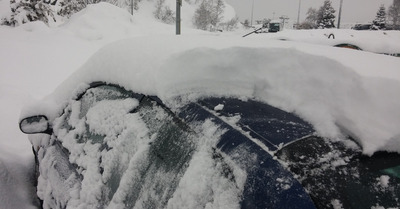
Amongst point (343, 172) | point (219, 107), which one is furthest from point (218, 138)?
point (343, 172)

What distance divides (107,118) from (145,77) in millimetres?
329

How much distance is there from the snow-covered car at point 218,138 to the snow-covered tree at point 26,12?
1206cm

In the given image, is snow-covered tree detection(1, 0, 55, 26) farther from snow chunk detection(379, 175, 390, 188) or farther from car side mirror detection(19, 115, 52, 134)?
snow chunk detection(379, 175, 390, 188)

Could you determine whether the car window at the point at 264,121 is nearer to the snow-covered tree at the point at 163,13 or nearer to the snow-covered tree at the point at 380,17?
the snow-covered tree at the point at 163,13

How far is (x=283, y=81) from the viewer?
1332 millimetres

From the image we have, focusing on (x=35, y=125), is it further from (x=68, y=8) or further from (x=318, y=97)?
(x=68, y=8)

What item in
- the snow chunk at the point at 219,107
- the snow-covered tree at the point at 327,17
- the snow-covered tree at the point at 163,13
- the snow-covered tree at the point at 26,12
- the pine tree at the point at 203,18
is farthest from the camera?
the pine tree at the point at 203,18

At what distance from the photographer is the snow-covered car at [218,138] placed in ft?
2.91

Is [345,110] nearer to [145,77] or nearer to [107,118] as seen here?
[145,77]

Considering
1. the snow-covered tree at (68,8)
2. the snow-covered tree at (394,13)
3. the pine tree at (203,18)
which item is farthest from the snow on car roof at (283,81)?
the snow-covered tree at (394,13)

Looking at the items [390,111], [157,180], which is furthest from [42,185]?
[390,111]

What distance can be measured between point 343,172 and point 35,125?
2015mm

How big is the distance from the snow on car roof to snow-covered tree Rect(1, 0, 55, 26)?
12.2 meters

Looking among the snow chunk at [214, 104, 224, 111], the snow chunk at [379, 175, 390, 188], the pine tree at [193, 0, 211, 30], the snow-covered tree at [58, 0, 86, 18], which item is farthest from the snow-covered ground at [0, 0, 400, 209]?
the pine tree at [193, 0, 211, 30]
